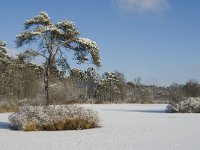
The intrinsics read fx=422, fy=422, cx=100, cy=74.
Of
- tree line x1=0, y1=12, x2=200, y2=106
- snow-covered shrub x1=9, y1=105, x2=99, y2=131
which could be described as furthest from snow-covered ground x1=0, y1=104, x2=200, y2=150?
tree line x1=0, y1=12, x2=200, y2=106

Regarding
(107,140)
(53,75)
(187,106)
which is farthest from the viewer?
(53,75)

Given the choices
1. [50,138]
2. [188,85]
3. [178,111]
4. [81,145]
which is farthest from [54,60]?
→ [188,85]

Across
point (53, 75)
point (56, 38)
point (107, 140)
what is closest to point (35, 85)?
point (53, 75)

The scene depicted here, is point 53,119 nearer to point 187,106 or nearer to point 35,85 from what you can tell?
point 187,106

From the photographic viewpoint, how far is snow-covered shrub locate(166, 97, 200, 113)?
25.8 metres

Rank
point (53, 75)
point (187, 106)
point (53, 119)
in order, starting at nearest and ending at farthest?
point (53, 119) < point (187, 106) < point (53, 75)

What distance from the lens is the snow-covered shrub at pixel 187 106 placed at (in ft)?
84.5

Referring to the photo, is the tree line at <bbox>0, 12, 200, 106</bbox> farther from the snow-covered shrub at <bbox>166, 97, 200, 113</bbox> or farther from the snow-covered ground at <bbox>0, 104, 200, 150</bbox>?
the snow-covered ground at <bbox>0, 104, 200, 150</bbox>

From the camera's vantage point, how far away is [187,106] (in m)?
25.9

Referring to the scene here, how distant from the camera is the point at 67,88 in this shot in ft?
143

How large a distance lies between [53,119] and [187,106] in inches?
528

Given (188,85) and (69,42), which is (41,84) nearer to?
(69,42)

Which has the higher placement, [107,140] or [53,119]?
[53,119]

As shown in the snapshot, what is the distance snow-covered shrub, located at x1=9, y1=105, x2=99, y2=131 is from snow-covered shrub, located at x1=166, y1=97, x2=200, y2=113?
11940 mm
